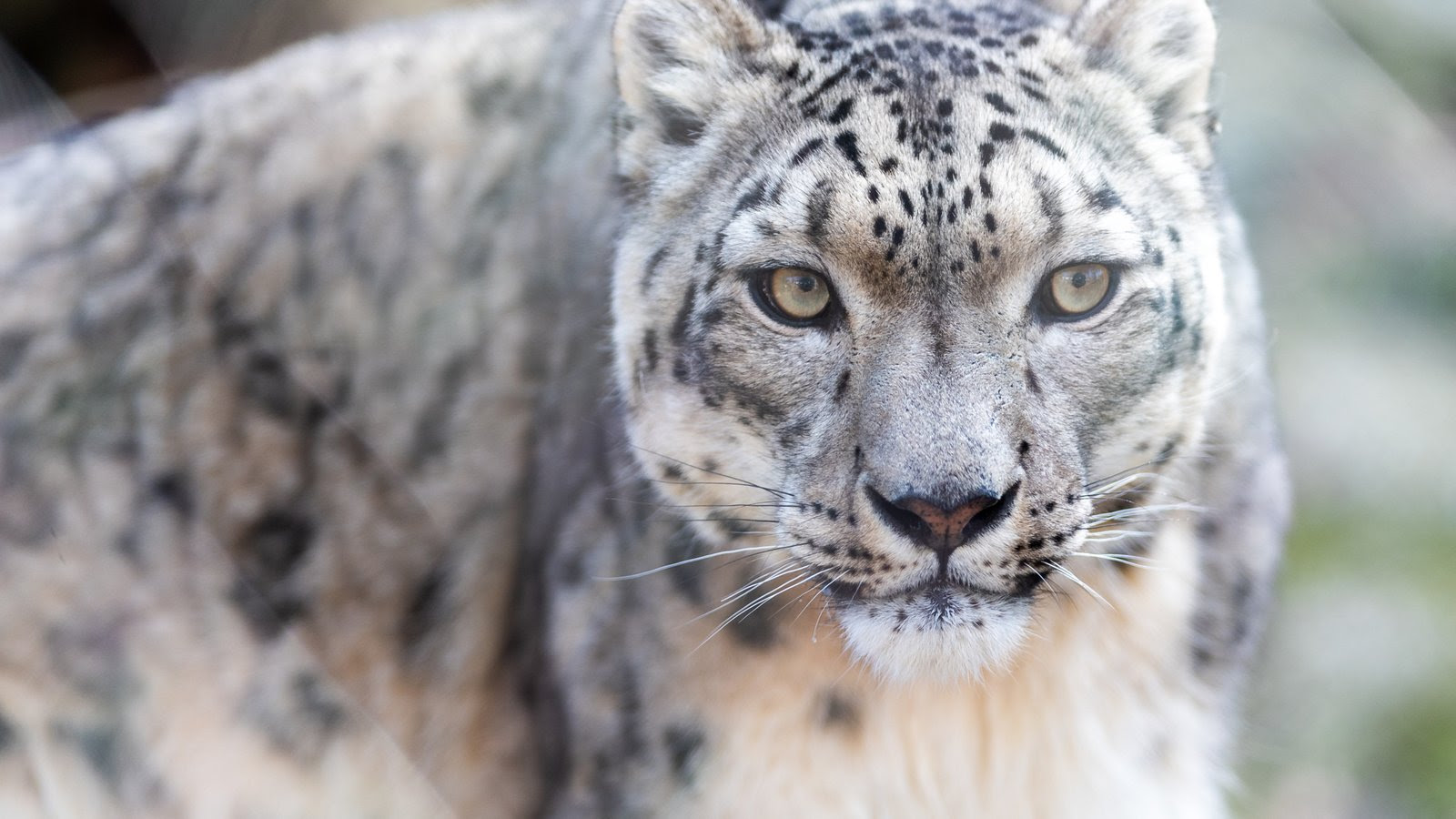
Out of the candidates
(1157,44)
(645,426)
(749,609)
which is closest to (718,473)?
(645,426)

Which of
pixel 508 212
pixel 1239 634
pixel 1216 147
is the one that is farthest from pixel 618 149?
pixel 1239 634

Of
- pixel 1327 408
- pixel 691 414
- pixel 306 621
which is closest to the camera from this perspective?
pixel 691 414

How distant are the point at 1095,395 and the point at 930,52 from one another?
488 millimetres

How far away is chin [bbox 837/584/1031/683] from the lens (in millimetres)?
1684

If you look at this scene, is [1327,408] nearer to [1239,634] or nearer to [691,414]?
[1239,634]

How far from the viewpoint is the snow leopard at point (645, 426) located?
167cm

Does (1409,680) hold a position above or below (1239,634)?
below

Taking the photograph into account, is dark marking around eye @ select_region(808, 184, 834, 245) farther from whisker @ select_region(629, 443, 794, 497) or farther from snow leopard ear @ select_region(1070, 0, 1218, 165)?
snow leopard ear @ select_region(1070, 0, 1218, 165)

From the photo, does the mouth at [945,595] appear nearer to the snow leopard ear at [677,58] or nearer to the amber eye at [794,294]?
the amber eye at [794,294]

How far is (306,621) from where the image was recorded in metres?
2.49

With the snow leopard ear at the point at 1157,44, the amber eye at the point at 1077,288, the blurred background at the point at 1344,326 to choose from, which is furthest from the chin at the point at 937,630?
the blurred background at the point at 1344,326

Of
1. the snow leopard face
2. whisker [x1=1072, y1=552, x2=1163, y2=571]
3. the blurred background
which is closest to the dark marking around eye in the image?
the snow leopard face

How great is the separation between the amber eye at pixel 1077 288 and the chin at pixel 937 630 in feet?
1.20

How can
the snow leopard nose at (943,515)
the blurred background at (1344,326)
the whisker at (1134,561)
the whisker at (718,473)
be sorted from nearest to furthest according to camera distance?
1. the snow leopard nose at (943,515)
2. the whisker at (718,473)
3. the whisker at (1134,561)
4. the blurred background at (1344,326)
